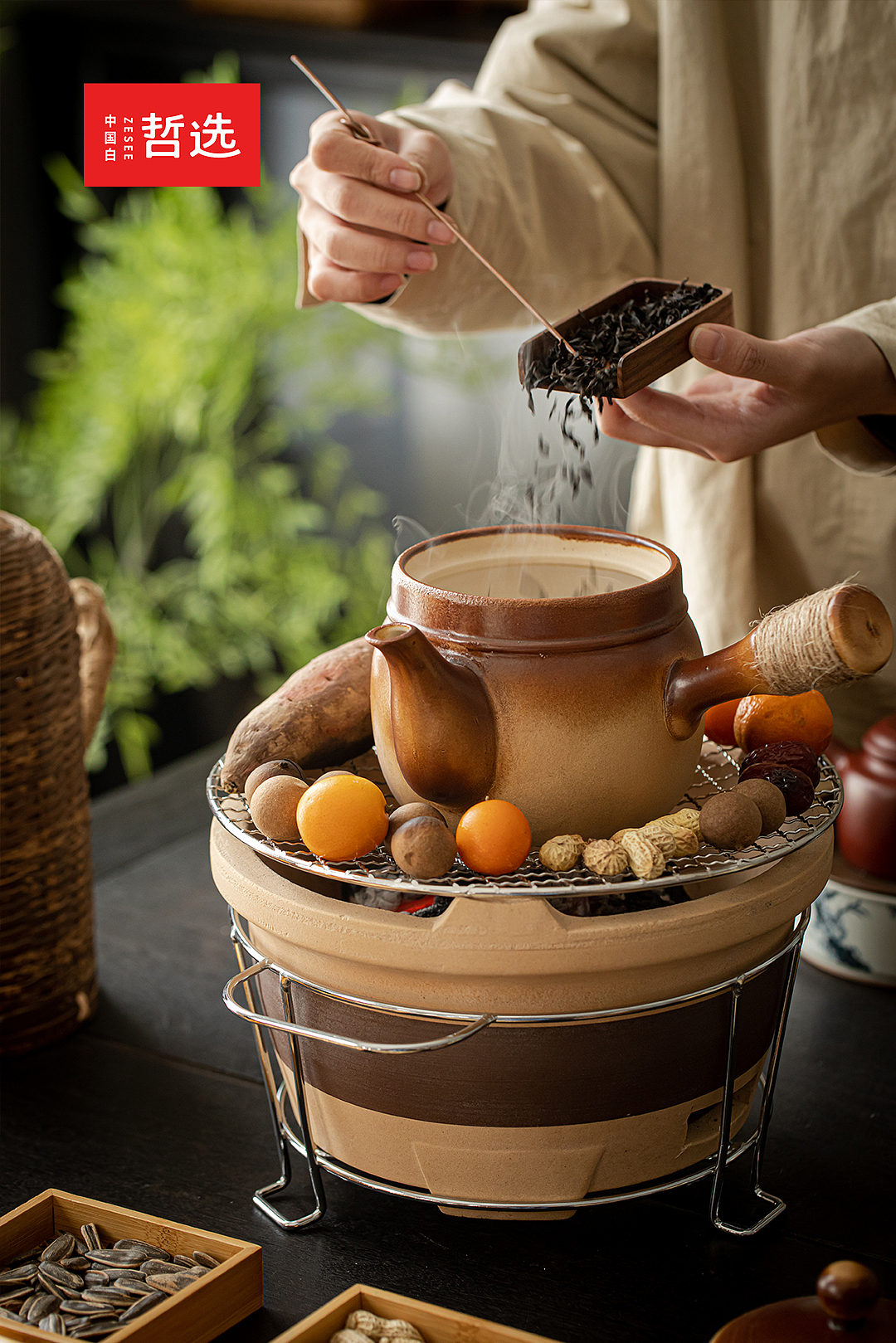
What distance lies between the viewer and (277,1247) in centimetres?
85

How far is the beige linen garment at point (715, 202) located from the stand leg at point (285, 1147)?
779 mm

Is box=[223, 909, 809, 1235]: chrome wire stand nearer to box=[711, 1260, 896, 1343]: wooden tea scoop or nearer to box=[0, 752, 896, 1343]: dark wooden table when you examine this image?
box=[0, 752, 896, 1343]: dark wooden table

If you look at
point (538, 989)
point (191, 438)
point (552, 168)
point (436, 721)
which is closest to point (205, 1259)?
point (538, 989)

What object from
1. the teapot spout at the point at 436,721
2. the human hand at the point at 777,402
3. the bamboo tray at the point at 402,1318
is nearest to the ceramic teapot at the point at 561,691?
the teapot spout at the point at 436,721

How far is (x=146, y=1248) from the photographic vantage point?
31.7 inches

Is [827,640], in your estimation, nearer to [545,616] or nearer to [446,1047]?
[545,616]

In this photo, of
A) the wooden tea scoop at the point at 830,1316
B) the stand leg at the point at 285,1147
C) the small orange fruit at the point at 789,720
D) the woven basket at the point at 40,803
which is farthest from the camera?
the woven basket at the point at 40,803

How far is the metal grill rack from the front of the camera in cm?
76

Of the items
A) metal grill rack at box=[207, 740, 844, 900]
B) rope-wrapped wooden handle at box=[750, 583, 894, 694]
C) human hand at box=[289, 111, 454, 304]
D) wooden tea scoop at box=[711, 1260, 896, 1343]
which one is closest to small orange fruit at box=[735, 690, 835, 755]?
metal grill rack at box=[207, 740, 844, 900]

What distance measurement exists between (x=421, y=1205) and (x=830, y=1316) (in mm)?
347

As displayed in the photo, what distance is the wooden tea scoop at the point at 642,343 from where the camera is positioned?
920 mm

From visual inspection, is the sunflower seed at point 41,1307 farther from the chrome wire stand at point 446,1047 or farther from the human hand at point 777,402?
the human hand at point 777,402

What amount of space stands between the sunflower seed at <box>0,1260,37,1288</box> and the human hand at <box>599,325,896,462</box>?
81 centimetres

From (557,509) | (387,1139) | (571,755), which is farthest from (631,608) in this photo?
(387,1139)
